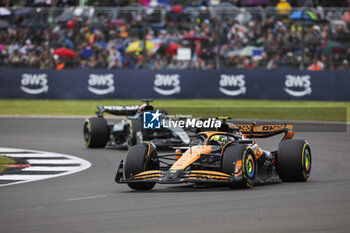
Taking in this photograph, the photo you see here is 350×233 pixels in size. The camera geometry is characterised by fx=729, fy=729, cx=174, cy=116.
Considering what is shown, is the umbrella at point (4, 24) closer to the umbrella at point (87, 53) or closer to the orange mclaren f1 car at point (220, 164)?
the umbrella at point (87, 53)

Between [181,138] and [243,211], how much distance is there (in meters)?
7.27

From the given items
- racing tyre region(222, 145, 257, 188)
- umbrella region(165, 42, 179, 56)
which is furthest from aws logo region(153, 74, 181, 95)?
racing tyre region(222, 145, 257, 188)

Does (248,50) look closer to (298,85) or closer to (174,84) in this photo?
(298,85)

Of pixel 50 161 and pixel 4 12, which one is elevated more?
pixel 4 12

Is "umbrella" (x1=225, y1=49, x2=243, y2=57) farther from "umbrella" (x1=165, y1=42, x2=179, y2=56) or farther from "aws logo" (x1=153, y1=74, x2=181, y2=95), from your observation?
"aws logo" (x1=153, y1=74, x2=181, y2=95)

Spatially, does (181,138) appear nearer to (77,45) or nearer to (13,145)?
(13,145)

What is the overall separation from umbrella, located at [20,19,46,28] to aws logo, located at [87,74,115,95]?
9.70 ft

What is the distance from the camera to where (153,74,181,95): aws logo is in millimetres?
29547

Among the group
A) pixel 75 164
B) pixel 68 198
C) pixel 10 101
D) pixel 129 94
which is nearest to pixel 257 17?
pixel 129 94

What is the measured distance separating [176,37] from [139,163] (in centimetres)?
1950

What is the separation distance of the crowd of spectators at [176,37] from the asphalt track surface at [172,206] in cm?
1594

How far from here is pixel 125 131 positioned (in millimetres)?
16781

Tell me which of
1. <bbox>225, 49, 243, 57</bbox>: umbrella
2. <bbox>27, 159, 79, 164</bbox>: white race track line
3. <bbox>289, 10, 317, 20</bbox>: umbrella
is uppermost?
<bbox>289, 10, 317, 20</bbox>: umbrella

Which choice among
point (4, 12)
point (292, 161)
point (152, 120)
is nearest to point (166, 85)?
point (4, 12)
